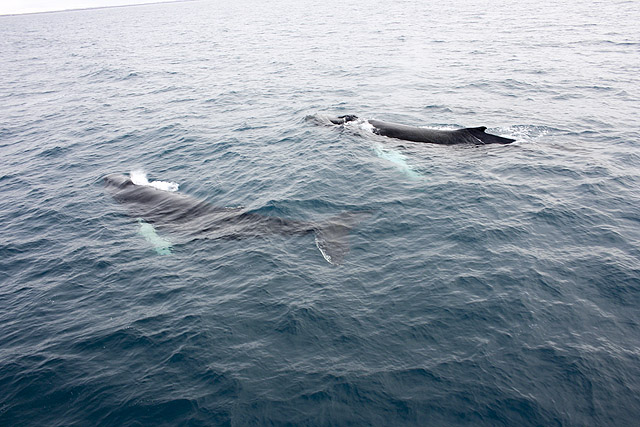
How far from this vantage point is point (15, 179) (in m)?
29.0

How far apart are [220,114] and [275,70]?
22.0m

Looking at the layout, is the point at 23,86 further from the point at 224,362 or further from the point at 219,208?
the point at 224,362

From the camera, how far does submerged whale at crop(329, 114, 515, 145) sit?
27.4 metres

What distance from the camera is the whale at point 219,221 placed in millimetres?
19125

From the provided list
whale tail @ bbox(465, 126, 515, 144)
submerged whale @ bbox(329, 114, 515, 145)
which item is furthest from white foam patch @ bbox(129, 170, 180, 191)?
whale tail @ bbox(465, 126, 515, 144)

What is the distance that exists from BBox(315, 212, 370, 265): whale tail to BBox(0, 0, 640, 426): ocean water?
449 millimetres

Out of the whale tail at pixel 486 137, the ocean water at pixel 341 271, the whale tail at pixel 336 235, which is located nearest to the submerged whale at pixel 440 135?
the whale tail at pixel 486 137

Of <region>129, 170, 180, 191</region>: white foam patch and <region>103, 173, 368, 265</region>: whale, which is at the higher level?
<region>103, 173, 368, 265</region>: whale

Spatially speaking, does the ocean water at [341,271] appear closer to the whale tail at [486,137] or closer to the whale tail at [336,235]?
the whale tail at [336,235]

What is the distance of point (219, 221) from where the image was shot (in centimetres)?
2145

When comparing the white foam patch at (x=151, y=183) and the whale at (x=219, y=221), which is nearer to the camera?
the whale at (x=219, y=221)

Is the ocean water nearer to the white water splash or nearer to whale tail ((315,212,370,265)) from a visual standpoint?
the white water splash

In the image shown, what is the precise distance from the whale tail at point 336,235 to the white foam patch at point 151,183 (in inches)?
459

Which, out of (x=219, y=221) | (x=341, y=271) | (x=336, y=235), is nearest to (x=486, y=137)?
(x=336, y=235)
